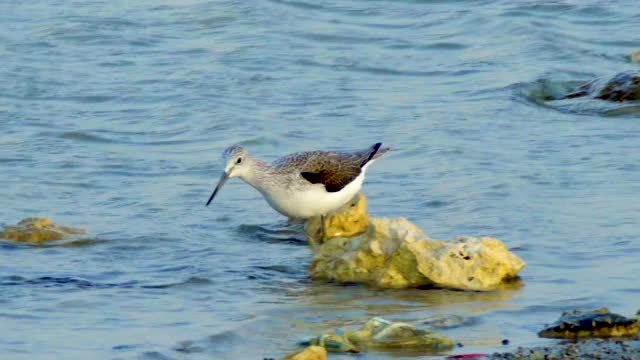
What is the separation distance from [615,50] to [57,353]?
10.7 m

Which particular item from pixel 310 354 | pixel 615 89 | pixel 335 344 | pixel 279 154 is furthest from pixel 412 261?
pixel 615 89

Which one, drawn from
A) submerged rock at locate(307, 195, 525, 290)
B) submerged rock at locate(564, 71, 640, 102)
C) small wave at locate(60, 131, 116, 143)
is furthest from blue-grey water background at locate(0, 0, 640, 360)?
submerged rock at locate(564, 71, 640, 102)

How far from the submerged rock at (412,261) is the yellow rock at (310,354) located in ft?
6.17

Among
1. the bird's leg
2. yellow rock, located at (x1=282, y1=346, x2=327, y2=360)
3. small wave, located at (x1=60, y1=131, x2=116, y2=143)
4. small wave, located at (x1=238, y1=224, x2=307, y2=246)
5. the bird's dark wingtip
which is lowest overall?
small wave, located at (x1=238, y1=224, x2=307, y2=246)

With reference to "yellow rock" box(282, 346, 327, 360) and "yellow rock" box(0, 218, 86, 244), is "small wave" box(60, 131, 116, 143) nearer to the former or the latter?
"yellow rock" box(0, 218, 86, 244)

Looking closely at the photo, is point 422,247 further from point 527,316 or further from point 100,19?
point 100,19

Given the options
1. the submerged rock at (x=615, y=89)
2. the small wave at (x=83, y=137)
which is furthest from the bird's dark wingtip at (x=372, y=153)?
the submerged rock at (x=615, y=89)

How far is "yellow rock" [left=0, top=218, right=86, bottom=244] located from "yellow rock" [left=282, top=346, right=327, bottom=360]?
3417mm

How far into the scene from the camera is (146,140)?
1274 cm

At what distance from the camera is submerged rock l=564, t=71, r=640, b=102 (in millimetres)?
13828

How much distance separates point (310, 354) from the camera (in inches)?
257

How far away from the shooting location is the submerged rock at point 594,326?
22.8 ft

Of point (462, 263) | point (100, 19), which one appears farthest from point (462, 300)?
point (100, 19)

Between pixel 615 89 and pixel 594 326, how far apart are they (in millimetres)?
7326
